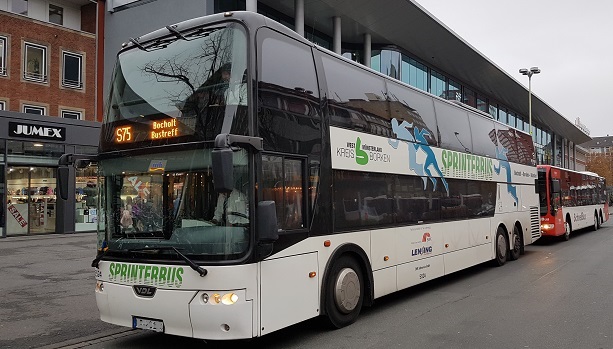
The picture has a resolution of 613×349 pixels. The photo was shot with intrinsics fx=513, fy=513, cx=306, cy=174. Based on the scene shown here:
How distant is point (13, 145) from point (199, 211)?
19.5 meters

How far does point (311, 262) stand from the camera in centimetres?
644

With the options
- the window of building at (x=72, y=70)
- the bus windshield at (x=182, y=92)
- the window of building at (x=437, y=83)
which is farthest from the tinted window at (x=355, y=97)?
the window of building at (x=437, y=83)

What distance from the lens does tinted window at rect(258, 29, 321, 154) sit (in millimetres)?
5879

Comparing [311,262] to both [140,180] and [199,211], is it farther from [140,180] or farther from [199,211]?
[140,180]

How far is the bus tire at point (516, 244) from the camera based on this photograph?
1417 cm

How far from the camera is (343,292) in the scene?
696cm

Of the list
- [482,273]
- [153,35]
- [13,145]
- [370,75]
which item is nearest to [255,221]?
[153,35]

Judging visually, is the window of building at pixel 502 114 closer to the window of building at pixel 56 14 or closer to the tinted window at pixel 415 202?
the window of building at pixel 56 14

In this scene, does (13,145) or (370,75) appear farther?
(13,145)

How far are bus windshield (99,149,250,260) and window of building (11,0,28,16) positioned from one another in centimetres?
2446

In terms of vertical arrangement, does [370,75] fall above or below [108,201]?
above

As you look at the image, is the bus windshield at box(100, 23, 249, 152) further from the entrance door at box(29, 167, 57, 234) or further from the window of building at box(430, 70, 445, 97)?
the window of building at box(430, 70, 445, 97)

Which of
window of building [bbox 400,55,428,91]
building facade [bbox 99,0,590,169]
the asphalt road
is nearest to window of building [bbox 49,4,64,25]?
building facade [bbox 99,0,590,169]

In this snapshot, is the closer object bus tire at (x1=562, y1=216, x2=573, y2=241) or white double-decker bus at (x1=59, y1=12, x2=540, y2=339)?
white double-decker bus at (x1=59, y1=12, x2=540, y2=339)
